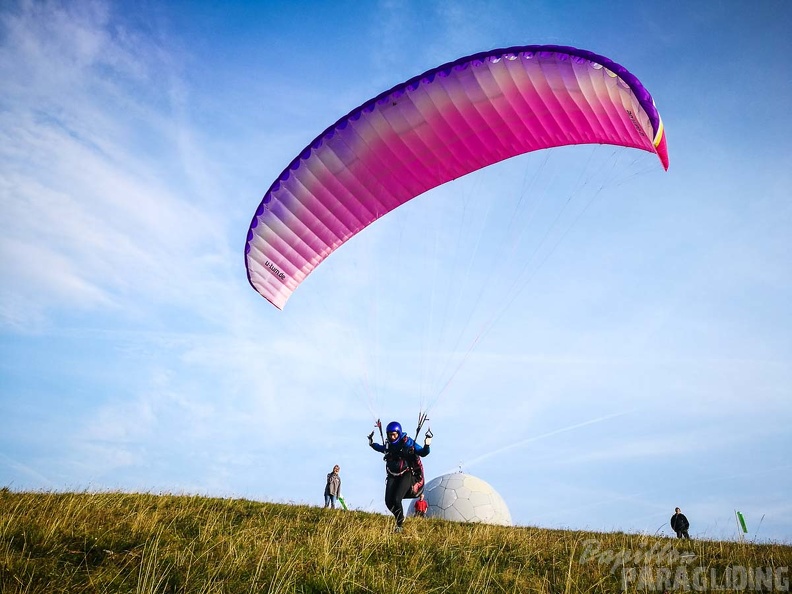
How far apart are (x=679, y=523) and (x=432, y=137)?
12.9 metres

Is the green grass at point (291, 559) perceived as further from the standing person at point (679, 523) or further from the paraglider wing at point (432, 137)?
the standing person at point (679, 523)

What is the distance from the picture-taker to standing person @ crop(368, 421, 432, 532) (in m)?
8.98

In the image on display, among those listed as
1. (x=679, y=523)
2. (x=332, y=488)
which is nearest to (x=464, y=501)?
(x=332, y=488)

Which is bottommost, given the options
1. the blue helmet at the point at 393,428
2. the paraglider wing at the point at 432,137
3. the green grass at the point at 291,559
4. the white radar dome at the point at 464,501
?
the green grass at the point at 291,559

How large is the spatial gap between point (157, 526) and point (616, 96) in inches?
351

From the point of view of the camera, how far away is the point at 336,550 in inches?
214

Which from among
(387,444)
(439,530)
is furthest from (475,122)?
(439,530)

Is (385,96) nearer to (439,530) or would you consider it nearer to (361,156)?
(361,156)

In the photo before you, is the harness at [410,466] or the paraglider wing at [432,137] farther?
the harness at [410,466]

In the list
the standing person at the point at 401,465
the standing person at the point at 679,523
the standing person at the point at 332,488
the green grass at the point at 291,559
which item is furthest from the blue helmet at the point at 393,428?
the standing person at the point at 679,523

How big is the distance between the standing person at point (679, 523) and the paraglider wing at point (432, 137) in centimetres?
1119

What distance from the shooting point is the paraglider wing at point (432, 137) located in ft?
29.4

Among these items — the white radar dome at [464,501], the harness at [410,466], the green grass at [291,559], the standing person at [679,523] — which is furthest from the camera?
the white radar dome at [464,501]

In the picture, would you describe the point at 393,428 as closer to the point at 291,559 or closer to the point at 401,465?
the point at 401,465
